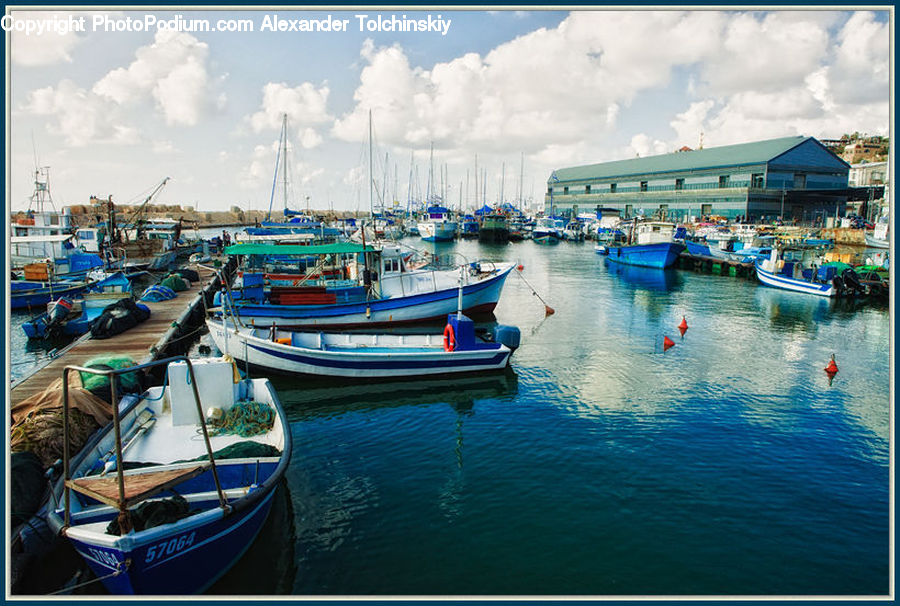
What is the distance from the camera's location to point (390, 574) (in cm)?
838

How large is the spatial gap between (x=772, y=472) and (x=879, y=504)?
6.39ft

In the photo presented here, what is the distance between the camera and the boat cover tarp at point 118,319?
1948cm

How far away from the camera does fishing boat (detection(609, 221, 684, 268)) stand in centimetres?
5153

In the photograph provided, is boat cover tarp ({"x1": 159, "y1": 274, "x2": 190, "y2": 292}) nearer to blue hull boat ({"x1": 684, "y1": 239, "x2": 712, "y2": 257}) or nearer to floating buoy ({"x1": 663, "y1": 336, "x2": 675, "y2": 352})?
floating buoy ({"x1": 663, "y1": 336, "x2": 675, "y2": 352})

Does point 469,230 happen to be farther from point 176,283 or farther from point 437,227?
point 176,283

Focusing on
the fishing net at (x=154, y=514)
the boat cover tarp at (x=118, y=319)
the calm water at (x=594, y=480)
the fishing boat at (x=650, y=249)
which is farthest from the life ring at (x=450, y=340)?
the fishing boat at (x=650, y=249)

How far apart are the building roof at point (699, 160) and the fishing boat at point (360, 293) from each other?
62964 mm

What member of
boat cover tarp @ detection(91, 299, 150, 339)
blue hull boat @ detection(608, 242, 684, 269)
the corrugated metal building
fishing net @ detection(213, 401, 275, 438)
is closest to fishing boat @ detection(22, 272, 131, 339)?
boat cover tarp @ detection(91, 299, 150, 339)

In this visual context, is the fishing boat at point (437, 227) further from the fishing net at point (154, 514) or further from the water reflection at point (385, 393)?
the fishing net at point (154, 514)

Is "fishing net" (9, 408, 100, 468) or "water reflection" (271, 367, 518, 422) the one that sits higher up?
"fishing net" (9, 408, 100, 468)

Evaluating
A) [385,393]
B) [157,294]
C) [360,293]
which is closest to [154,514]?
[385,393]

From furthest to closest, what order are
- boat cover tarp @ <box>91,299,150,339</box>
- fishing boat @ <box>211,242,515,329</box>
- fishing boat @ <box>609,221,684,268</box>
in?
fishing boat @ <box>609,221,684,268</box>, fishing boat @ <box>211,242,515,329</box>, boat cover tarp @ <box>91,299,150,339</box>

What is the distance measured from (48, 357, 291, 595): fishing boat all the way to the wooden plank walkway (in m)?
4.40

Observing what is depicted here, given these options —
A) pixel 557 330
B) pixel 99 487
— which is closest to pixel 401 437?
pixel 99 487
